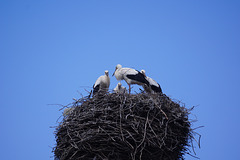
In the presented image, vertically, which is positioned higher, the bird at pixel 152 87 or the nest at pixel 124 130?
the bird at pixel 152 87

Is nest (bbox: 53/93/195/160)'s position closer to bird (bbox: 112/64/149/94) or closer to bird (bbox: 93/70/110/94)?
bird (bbox: 112/64/149/94)

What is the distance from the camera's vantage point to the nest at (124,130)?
461cm

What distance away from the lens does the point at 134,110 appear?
4969 millimetres

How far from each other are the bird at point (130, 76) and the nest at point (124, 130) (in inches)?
68.0

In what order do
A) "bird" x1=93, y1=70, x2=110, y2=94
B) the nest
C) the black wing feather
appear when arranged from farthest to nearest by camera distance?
"bird" x1=93, y1=70, x2=110, y2=94
the black wing feather
the nest

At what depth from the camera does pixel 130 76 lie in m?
7.24

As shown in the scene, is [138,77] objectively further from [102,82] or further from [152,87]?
[102,82]

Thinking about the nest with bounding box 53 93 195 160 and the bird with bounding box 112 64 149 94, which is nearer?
the nest with bounding box 53 93 195 160

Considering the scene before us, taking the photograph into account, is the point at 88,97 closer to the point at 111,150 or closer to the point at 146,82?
the point at 111,150

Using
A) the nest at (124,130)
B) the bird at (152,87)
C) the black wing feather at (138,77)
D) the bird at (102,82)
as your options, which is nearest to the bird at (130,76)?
the black wing feather at (138,77)

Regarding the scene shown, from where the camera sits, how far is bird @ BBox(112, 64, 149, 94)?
7.14 m

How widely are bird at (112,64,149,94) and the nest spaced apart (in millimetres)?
1727

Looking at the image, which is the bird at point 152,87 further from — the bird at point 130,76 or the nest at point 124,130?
the nest at point 124,130

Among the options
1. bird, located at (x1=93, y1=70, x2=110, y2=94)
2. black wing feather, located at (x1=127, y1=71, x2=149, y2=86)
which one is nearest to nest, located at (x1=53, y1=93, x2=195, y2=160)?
black wing feather, located at (x1=127, y1=71, x2=149, y2=86)
